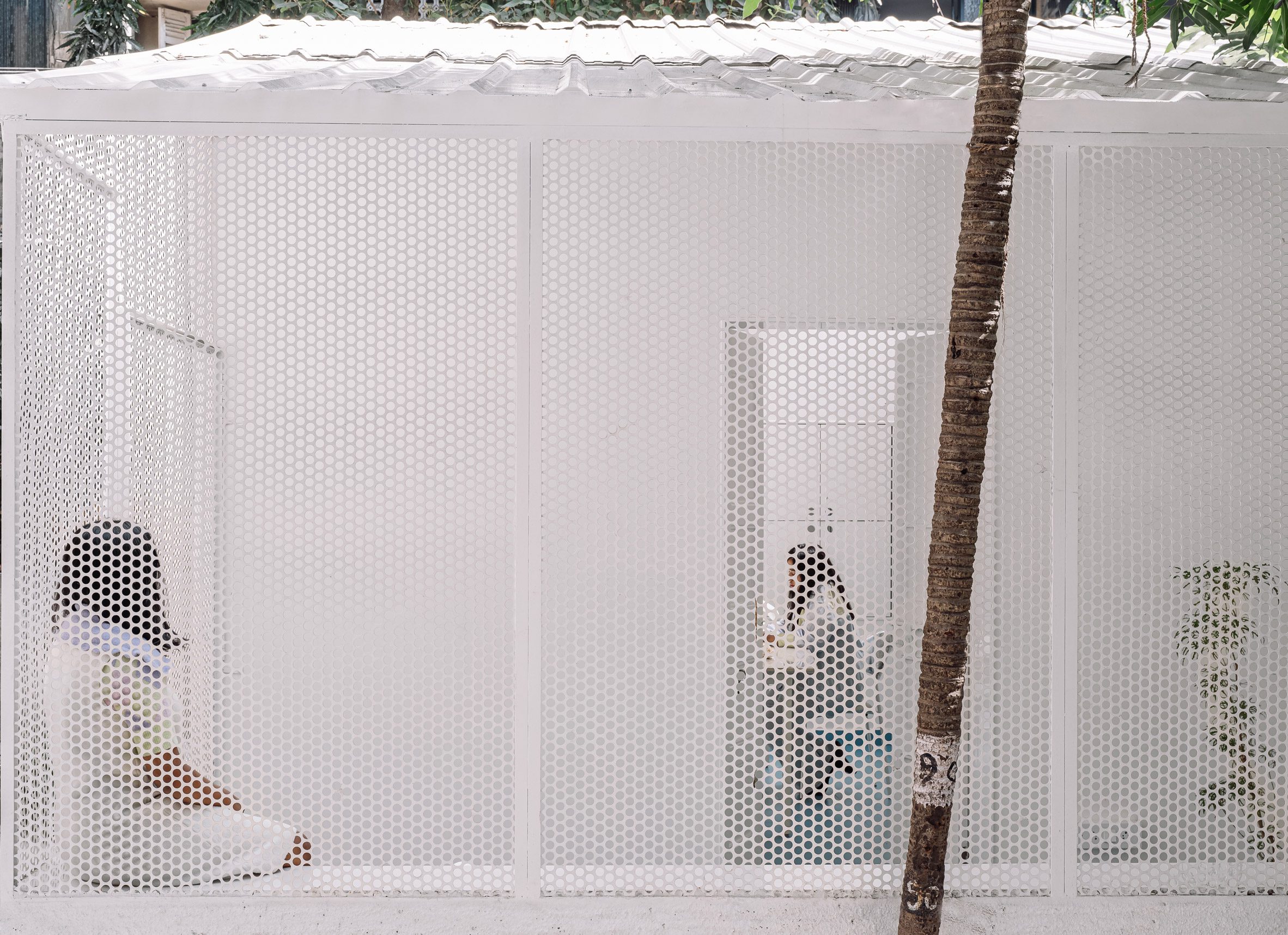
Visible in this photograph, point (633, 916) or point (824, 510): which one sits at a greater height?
point (824, 510)

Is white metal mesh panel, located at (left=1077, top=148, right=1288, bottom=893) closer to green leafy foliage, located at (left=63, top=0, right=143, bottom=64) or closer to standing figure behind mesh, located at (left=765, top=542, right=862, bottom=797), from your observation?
standing figure behind mesh, located at (left=765, top=542, right=862, bottom=797)

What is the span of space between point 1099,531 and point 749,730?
111cm

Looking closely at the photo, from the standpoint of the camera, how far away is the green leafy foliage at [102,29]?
26.1 ft

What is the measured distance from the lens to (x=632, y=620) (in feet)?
9.77

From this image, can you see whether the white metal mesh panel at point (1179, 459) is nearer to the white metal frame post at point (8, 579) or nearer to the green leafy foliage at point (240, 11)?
the white metal frame post at point (8, 579)

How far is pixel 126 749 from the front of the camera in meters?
2.91

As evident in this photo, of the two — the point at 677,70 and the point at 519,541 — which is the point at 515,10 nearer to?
the point at 677,70

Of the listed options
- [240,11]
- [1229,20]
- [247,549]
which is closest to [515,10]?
[240,11]

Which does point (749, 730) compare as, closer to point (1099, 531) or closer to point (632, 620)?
point (632, 620)

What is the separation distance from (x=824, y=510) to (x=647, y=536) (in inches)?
19.0

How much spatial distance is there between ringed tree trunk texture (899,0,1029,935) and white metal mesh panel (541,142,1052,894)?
0.82 ft

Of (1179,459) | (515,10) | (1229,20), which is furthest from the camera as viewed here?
(515,10)

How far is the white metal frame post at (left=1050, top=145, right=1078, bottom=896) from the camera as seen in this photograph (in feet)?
9.57

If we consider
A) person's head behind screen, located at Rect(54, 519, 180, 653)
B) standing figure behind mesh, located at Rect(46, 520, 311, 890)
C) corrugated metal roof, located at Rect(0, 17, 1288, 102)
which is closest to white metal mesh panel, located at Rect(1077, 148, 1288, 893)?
corrugated metal roof, located at Rect(0, 17, 1288, 102)
